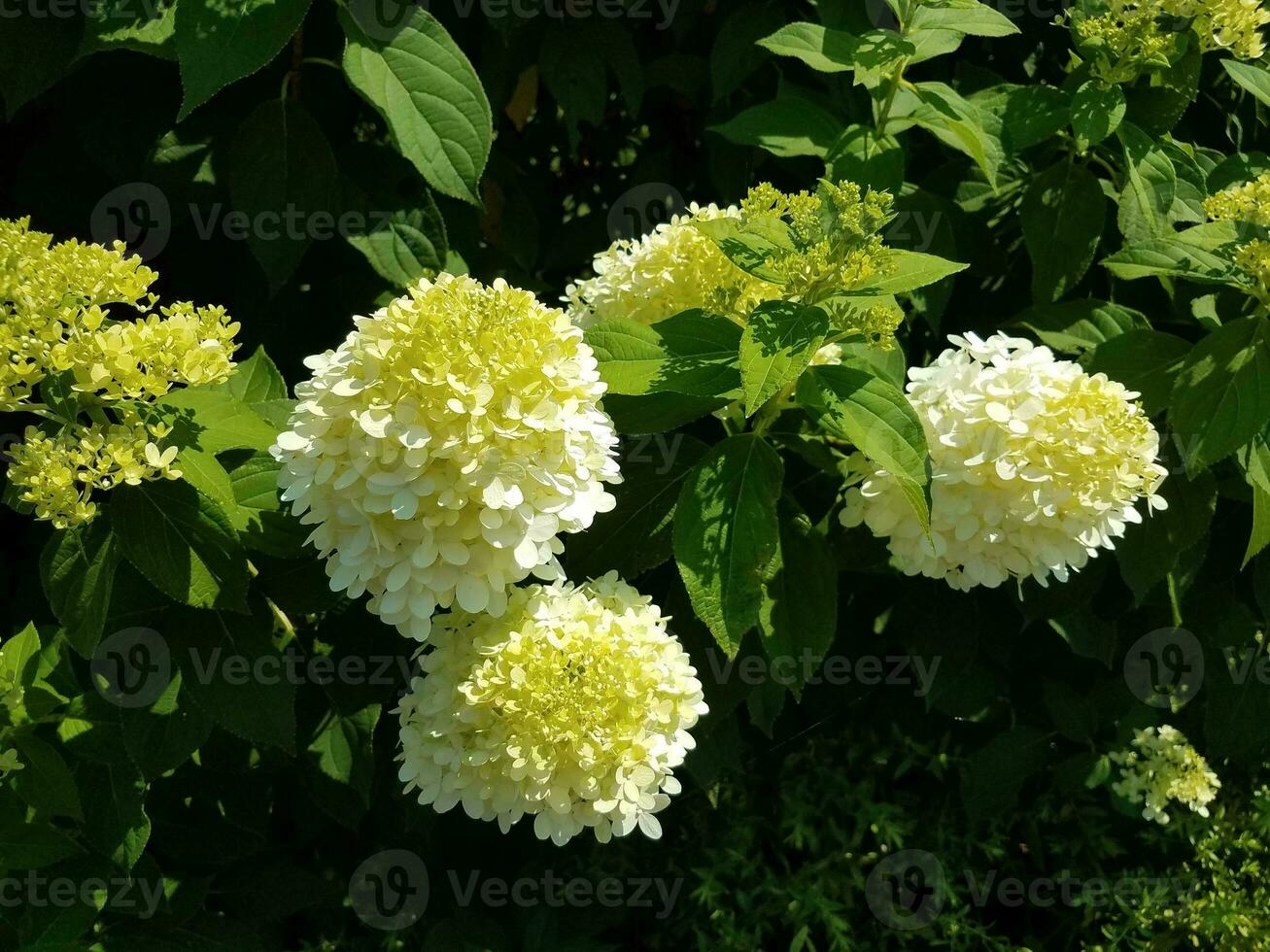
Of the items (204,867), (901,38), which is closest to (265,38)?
(901,38)

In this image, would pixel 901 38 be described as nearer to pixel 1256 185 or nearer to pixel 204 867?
pixel 1256 185

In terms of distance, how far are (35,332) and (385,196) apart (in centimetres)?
103

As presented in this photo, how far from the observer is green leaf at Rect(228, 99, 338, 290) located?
2.39m

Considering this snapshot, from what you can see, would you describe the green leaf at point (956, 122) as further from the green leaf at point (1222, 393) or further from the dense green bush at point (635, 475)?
the green leaf at point (1222, 393)

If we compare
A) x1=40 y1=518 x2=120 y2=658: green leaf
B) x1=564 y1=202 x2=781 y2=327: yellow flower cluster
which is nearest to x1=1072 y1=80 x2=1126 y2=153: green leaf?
x1=564 y1=202 x2=781 y2=327: yellow flower cluster

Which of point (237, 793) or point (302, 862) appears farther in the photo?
point (302, 862)

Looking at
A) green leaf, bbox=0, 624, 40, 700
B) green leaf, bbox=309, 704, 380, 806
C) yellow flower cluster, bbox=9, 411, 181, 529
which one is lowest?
green leaf, bbox=309, 704, 380, 806

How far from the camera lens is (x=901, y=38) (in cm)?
240

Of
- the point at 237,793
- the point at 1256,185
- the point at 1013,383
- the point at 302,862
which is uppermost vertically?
the point at 1256,185

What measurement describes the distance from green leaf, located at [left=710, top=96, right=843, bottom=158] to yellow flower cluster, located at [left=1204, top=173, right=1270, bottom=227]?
809 millimetres

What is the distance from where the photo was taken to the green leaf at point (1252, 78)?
102 inches

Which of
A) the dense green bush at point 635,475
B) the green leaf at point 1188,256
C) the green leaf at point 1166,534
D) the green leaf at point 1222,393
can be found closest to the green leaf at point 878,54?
the dense green bush at point 635,475

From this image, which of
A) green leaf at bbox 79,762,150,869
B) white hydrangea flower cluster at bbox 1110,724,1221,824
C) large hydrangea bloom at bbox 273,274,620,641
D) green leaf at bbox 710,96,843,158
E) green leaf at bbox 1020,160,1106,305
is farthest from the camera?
white hydrangea flower cluster at bbox 1110,724,1221,824

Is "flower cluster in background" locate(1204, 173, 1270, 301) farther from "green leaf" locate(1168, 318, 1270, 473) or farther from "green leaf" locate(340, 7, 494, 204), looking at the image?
"green leaf" locate(340, 7, 494, 204)
